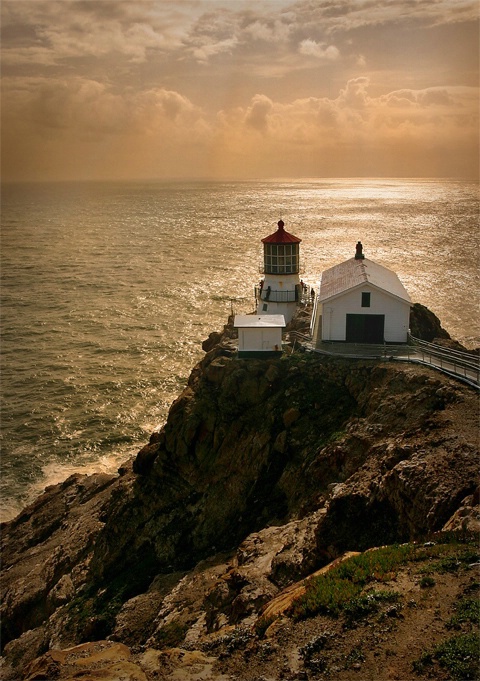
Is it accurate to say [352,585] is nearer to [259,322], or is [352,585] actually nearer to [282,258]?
[259,322]

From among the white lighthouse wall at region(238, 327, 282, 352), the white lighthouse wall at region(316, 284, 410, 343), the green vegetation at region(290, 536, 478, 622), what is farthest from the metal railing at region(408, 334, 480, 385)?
the green vegetation at region(290, 536, 478, 622)

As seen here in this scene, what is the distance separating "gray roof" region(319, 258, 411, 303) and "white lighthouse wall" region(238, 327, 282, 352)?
304 centimetres

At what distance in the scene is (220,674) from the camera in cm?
1093

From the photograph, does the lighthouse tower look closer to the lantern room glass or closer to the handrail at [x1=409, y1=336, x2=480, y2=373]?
the lantern room glass

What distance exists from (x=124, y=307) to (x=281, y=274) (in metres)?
33.0

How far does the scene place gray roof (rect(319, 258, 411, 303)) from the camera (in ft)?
90.2

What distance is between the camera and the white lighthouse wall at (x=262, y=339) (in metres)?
26.9

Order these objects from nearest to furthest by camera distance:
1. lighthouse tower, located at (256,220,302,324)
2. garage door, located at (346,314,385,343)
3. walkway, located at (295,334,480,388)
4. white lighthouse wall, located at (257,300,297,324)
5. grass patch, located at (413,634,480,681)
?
grass patch, located at (413,634,480,681), walkway, located at (295,334,480,388), garage door, located at (346,314,385,343), lighthouse tower, located at (256,220,302,324), white lighthouse wall, located at (257,300,297,324)

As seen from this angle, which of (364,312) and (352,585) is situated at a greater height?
(364,312)

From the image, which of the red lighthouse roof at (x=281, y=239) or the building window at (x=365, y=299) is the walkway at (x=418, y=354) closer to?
the building window at (x=365, y=299)

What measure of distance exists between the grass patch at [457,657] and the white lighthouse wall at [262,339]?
17779mm

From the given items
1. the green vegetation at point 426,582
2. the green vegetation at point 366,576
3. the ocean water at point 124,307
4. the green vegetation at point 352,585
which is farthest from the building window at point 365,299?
the ocean water at point 124,307

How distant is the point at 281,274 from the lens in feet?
118

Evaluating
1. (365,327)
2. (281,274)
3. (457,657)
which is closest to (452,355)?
(365,327)
